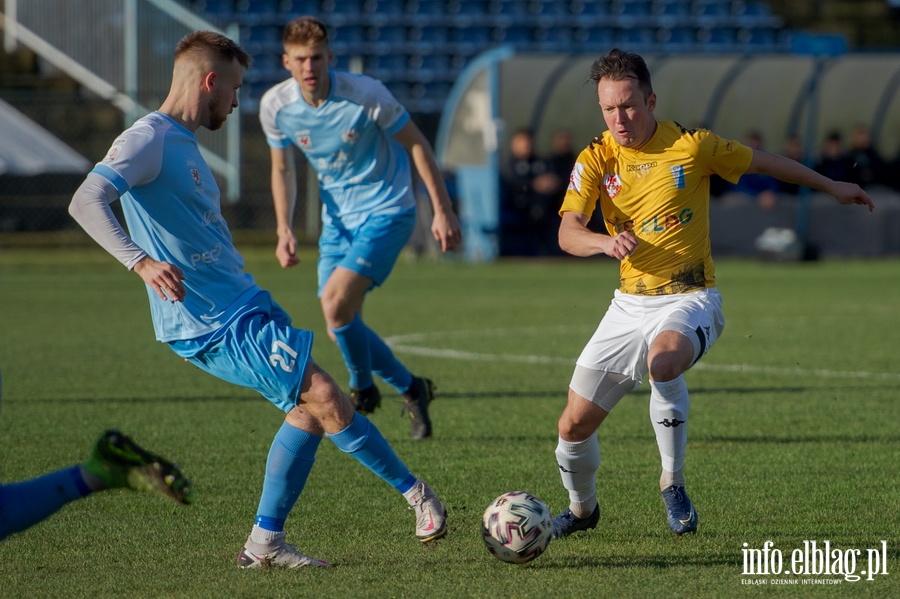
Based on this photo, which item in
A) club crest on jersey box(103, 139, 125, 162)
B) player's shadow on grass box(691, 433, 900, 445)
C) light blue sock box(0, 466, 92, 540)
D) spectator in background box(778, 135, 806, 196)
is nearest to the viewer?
light blue sock box(0, 466, 92, 540)

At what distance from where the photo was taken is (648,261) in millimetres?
4859

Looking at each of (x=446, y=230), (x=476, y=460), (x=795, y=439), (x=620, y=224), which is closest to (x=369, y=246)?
(x=446, y=230)

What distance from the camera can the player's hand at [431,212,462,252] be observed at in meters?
6.30

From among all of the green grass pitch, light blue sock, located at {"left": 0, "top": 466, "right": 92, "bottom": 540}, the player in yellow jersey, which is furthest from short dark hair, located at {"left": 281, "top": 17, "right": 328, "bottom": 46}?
light blue sock, located at {"left": 0, "top": 466, "right": 92, "bottom": 540}

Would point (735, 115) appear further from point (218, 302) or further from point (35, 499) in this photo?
point (35, 499)

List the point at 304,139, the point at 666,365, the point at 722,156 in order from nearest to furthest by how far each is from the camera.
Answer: the point at 666,365 → the point at 722,156 → the point at 304,139

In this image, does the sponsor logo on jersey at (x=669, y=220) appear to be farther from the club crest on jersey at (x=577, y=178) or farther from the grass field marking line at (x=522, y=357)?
the grass field marking line at (x=522, y=357)

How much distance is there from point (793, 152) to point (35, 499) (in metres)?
17.1

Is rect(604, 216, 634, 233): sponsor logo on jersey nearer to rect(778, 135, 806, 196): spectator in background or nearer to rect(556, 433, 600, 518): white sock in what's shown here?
rect(556, 433, 600, 518): white sock

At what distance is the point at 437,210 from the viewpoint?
639 cm

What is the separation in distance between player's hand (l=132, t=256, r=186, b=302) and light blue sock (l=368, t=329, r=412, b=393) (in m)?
3.03

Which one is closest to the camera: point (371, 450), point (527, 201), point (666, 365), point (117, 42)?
point (371, 450)

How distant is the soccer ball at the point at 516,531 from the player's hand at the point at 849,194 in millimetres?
1568

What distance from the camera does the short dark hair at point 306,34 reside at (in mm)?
6590
